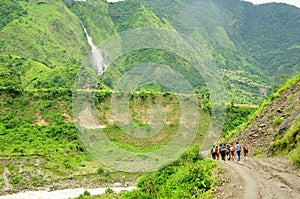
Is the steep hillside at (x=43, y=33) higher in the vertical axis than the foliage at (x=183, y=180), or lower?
higher

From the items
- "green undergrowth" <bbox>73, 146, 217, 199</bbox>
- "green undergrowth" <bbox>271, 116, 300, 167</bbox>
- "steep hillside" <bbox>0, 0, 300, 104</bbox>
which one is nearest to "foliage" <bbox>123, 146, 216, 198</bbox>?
"green undergrowth" <bbox>73, 146, 217, 199</bbox>

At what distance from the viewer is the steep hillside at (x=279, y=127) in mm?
15236

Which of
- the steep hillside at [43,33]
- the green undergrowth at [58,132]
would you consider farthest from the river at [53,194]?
the steep hillside at [43,33]

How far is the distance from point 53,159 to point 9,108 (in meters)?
14.5

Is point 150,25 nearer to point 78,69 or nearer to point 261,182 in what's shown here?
point 78,69

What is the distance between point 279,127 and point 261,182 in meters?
8.86

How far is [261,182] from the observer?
9930 millimetres

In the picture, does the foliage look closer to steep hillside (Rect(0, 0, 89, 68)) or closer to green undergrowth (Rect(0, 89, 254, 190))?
green undergrowth (Rect(0, 89, 254, 190))

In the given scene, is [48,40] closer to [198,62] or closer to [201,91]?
[201,91]

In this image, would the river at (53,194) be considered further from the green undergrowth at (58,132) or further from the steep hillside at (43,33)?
the steep hillside at (43,33)

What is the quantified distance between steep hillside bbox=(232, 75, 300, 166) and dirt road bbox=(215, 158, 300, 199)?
96cm

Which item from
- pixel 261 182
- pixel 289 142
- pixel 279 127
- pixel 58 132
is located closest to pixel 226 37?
pixel 58 132

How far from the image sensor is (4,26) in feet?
347

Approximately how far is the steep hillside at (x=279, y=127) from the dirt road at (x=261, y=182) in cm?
96
